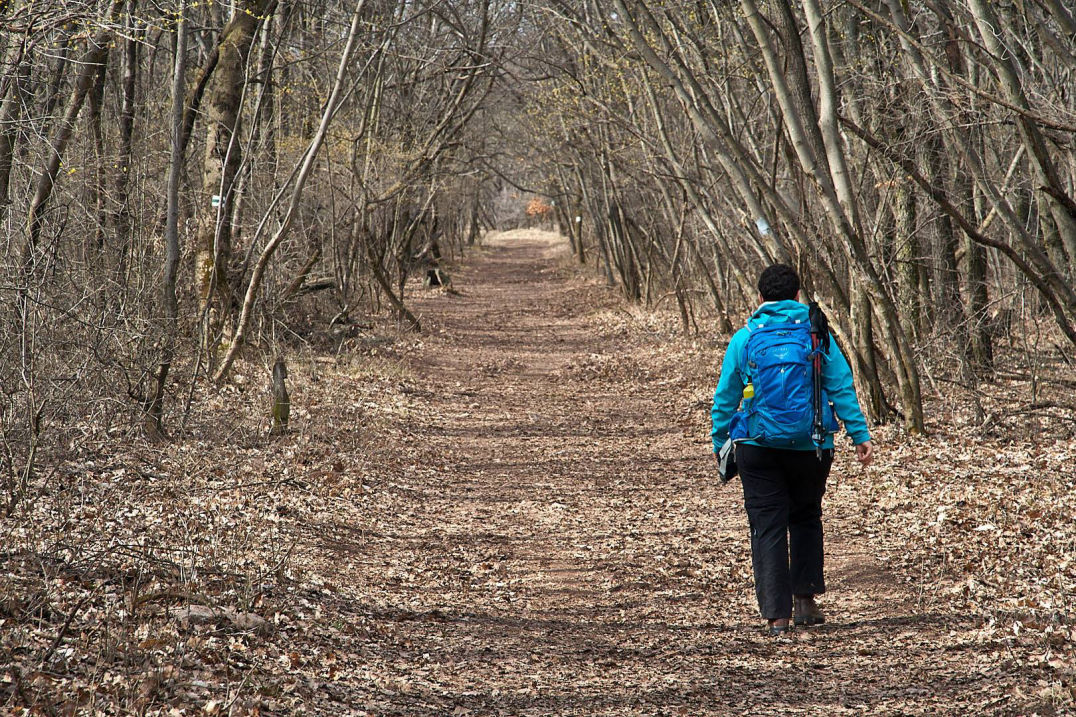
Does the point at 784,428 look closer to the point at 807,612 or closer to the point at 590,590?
the point at 807,612

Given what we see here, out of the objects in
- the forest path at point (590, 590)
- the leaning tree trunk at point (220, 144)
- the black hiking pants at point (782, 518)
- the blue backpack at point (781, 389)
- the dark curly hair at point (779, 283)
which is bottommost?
the forest path at point (590, 590)

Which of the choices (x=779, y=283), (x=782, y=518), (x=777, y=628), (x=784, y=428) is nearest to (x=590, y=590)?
(x=777, y=628)

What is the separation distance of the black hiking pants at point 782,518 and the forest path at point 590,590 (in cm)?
24

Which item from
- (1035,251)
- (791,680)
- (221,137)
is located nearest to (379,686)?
(791,680)

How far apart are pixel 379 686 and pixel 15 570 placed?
2008mm

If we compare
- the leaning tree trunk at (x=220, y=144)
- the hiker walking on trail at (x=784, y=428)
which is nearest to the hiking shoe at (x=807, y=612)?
the hiker walking on trail at (x=784, y=428)

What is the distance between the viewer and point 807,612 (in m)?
5.02

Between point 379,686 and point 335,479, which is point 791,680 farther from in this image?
point 335,479

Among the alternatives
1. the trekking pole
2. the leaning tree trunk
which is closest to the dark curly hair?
the trekking pole

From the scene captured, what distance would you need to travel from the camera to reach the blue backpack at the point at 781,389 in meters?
4.75

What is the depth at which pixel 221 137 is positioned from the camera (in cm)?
1228

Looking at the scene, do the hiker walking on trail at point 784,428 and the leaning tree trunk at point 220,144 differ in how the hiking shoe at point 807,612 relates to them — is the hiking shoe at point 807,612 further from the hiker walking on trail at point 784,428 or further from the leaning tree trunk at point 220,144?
the leaning tree trunk at point 220,144

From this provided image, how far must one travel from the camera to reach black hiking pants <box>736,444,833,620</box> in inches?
193

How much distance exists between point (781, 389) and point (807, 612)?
1206 mm
